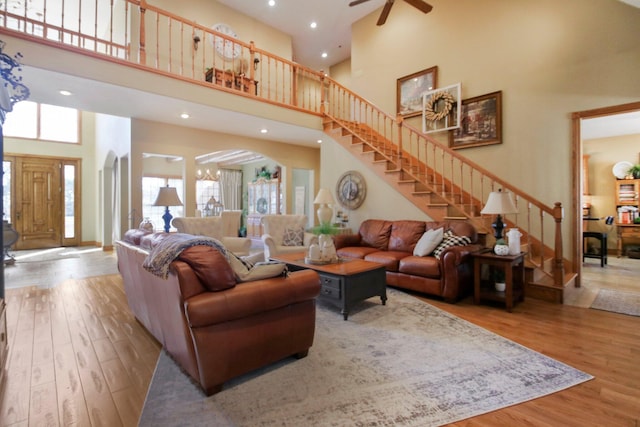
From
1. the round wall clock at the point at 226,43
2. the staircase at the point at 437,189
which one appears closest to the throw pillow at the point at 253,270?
the staircase at the point at 437,189

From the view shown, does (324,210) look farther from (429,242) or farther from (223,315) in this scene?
(223,315)

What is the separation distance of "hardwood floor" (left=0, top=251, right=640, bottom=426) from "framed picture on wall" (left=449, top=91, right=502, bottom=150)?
2.70 m

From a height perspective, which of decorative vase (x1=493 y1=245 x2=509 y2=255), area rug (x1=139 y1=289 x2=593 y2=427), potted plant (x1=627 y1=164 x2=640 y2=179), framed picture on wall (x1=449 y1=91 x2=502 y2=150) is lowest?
area rug (x1=139 y1=289 x2=593 y2=427)

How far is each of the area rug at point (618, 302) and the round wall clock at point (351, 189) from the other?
11.8 feet

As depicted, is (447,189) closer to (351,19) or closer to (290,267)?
(290,267)

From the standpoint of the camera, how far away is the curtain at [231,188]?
37.2 feet

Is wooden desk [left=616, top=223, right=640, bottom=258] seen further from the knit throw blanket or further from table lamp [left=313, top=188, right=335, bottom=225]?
the knit throw blanket

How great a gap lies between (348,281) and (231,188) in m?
9.27

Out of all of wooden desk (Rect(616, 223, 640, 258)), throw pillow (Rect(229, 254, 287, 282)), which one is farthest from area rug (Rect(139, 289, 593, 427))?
wooden desk (Rect(616, 223, 640, 258))

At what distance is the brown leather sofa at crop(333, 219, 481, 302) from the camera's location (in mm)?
3598

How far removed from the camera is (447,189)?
565 cm

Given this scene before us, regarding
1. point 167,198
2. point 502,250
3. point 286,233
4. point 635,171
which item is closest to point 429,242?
point 502,250

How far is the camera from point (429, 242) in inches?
159

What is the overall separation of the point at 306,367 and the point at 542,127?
4.96 m
